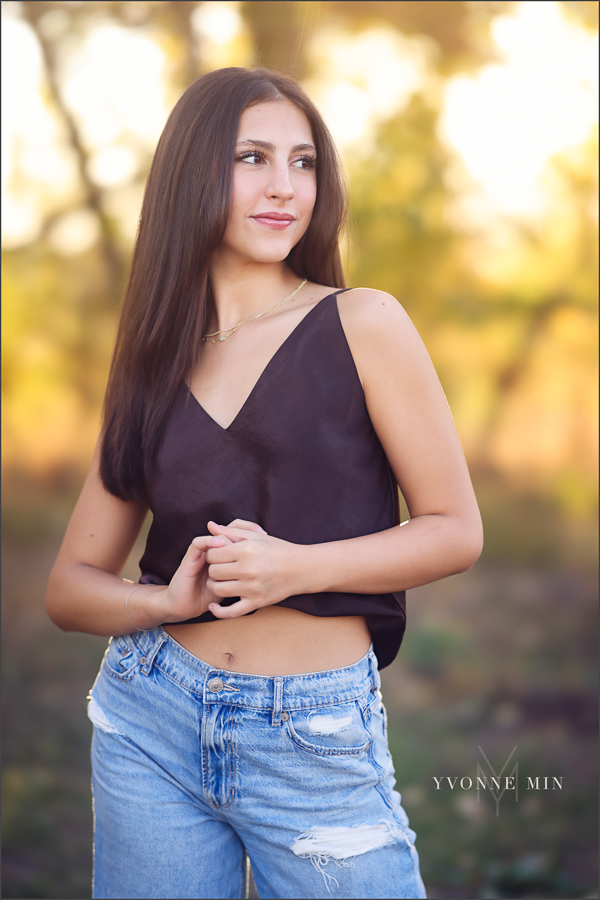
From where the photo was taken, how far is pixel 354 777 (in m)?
1.18

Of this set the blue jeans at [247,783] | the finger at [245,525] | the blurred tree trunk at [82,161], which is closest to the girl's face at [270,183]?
the finger at [245,525]

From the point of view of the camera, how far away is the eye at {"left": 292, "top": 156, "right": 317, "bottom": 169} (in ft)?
4.56

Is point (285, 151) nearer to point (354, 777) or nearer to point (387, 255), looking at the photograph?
point (354, 777)

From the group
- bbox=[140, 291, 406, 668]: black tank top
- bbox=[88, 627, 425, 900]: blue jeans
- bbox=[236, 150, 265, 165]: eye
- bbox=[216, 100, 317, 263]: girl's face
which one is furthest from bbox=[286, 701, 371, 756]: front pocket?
bbox=[236, 150, 265, 165]: eye

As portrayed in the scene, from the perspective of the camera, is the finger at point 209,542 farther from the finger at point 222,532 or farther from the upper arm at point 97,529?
the upper arm at point 97,529

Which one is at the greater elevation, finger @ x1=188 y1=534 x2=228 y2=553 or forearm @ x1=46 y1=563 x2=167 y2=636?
finger @ x1=188 y1=534 x2=228 y2=553

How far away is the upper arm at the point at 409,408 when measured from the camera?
121 cm

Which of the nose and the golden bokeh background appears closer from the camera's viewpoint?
the nose

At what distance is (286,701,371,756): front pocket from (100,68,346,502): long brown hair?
0.53 m

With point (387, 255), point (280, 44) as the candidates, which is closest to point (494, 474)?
point (387, 255)

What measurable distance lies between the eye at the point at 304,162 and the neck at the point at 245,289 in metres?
0.19

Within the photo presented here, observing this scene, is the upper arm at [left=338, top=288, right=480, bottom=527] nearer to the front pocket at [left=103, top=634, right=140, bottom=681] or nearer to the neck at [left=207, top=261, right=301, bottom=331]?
the neck at [left=207, top=261, right=301, bottom=331]

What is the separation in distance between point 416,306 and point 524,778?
7.30 ft

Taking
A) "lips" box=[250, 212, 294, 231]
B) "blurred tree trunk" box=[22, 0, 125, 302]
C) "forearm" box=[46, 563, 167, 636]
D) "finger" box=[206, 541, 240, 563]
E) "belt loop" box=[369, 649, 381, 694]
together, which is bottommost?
"belt loop" box=[369, 649, 381, 694]
